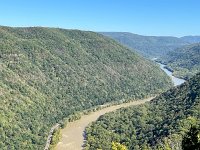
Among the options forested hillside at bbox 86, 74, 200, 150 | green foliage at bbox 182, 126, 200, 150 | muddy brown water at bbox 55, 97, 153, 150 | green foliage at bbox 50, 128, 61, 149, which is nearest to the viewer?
green foliage at bbox 182, 126, 200, 150

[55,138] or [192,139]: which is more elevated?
[192,139]

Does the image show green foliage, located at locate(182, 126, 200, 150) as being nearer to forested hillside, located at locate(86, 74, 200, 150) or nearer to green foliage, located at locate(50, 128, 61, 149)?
forested hillside, located at locate(86, 74, 200, 150)

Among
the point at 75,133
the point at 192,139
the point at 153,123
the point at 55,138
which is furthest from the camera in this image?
the point at 75,133

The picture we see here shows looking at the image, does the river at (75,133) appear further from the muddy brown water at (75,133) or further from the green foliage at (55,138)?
the green foliage at (55,138)

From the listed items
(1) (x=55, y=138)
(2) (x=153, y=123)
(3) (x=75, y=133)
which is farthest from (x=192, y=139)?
(3) (x=75, y=133)

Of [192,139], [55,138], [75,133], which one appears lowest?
[75,133]

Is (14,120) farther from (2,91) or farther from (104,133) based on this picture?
(104,133)

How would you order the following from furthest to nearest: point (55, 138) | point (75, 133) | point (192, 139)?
1. point (75, 133)
2. point (55, 138)
3. point (192, 139)

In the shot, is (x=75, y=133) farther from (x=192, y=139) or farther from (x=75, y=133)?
(x=192, y=139)

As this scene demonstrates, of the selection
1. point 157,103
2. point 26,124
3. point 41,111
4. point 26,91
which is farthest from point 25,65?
point 157,103

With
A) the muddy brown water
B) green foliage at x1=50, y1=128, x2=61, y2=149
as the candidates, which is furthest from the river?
green foliage at x1=50, y1=128, x2=61, y2=149
